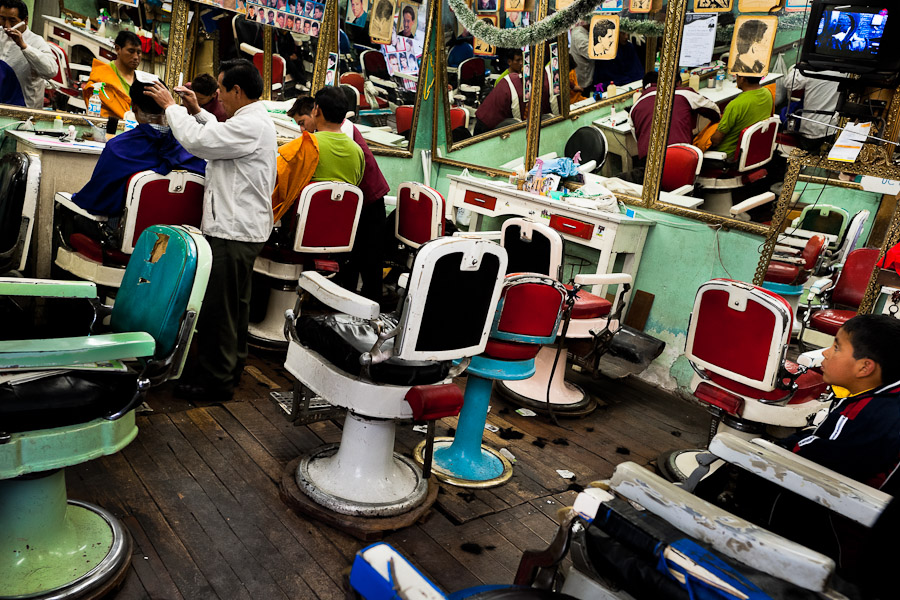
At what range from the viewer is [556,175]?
475cm

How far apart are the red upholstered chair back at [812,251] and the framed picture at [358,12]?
3657mm

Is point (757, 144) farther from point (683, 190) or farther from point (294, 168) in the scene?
point (294, 168)

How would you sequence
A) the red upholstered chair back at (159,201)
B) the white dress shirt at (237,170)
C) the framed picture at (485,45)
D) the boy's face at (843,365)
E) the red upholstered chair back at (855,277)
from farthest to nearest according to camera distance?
the framed picture at (485,45), the red upholstered chair back at (855,277), the red upholstered chair back at (159,201), the white dress shirt at (237,170), the boy's face at (843,365)

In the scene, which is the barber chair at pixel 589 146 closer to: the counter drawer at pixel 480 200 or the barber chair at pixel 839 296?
the counter drawer at pixel 480 200

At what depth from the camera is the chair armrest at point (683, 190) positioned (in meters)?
4.10

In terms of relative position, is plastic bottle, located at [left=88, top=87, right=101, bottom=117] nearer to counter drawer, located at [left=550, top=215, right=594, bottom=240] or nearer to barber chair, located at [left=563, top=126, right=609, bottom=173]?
counter drawer, located at [left=550, top=215, right=594, bottom=240]

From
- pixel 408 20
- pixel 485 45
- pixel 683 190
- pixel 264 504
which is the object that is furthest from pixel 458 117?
pixel 264 504

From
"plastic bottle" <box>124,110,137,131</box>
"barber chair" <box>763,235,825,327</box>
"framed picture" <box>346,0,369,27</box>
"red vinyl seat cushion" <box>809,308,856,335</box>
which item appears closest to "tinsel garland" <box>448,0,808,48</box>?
"framed picture" <box>346,0,369,27</box>

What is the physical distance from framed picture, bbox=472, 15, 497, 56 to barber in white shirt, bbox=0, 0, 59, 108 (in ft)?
9.57

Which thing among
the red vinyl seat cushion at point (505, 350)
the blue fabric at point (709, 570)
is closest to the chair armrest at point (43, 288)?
the red vinyl seat cushion at point (505, 350)

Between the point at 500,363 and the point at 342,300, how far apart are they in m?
0.84

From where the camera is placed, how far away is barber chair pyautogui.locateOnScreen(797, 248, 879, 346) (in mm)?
3270

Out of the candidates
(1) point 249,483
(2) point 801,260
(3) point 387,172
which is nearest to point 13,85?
(3) point 387,172

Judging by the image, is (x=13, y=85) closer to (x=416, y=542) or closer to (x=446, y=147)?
(x=446, y=147)
